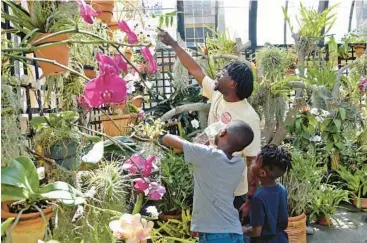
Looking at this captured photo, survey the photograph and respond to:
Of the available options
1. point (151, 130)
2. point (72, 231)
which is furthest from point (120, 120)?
point (72, 231)

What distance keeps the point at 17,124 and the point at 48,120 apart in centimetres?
17

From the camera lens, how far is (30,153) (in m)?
1.02

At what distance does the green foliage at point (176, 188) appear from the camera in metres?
2.87

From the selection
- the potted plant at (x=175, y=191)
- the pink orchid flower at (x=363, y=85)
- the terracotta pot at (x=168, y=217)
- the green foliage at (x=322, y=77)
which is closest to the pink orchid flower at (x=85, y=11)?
the potted plant at (x=175, y=191)

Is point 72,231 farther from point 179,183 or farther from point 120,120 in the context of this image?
point 179,183

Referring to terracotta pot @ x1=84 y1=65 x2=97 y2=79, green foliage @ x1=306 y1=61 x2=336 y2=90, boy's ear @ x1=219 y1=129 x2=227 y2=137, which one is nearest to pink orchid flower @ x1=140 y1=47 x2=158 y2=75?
terracotta pot @ x1=84 y1=65 x2=97 y2=79

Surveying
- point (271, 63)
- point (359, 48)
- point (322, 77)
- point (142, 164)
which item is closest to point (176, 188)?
point (271, 63)

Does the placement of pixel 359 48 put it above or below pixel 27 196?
above

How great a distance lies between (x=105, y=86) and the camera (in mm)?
851

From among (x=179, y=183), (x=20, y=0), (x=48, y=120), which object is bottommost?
(x=179, y=183)

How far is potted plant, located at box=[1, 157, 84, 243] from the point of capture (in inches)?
26.6

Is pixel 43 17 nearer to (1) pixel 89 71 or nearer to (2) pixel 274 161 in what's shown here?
(1) pixel 89 71

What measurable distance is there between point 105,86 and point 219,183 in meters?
0.99

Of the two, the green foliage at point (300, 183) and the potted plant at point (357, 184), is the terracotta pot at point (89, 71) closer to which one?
the green foliage at point (300, 183)
